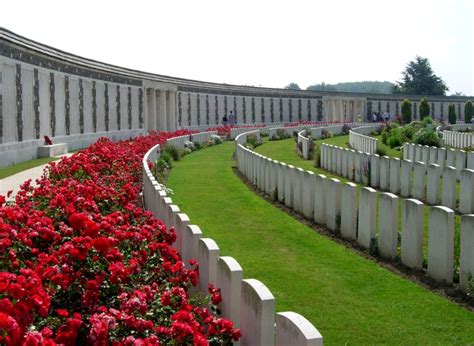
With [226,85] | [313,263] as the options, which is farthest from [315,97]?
[313,263]

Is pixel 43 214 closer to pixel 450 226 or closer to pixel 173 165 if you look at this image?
pixel 450 226

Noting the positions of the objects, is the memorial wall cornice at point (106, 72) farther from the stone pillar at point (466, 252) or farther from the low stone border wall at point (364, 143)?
the stone pillar at point (466, 252)

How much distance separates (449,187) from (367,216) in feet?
11.7

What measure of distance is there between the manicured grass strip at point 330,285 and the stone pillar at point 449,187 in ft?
9.40

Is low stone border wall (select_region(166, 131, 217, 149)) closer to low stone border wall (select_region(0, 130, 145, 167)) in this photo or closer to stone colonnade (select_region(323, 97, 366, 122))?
low stone border wall (select_region(0, 130, 145, 167))

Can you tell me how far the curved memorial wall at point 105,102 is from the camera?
1973 cm

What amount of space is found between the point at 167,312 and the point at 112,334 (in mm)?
502

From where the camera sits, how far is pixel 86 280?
3.90 m

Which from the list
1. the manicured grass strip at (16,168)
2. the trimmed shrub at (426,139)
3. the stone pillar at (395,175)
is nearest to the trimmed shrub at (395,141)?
the trimmed shrub at (426,139)

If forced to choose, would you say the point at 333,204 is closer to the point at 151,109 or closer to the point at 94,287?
the point at 94,287

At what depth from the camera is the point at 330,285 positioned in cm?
629

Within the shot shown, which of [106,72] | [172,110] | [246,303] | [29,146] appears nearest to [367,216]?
[246,303]

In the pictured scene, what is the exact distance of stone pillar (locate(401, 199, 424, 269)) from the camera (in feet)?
22.1

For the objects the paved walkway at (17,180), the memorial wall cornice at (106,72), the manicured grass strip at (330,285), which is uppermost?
the memorial wall cornice at (106,72)
